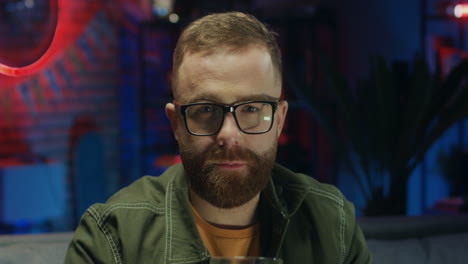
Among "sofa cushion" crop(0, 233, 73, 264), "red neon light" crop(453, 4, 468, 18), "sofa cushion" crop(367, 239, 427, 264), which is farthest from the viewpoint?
"red neon light" crop(453, 4, 468, 18)

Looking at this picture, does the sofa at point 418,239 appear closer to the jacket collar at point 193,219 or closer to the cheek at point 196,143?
the jacket collar at point 193,219

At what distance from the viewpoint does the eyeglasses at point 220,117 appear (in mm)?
1262

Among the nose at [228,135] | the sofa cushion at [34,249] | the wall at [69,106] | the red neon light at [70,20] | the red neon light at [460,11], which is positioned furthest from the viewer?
the red neon light at [460,11]

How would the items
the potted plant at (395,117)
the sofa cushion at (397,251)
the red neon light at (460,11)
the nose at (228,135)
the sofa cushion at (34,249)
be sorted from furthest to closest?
1. the red neon light at (460,11)
2. the potted plant at (395,117)
3. the sofa cushion at (397,251)
4. the sofa cushion at (34,249)
5. the nose at (228,135)

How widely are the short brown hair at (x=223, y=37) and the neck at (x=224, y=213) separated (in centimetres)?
34

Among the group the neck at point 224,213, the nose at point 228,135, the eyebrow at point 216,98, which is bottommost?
the neck at point 224,213

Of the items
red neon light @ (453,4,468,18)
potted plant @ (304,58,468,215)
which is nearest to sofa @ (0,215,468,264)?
potted plant @ (304,58,468,215)

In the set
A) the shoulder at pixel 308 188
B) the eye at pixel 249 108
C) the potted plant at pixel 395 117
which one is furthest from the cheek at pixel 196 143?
the potted plant at pixel 395 117

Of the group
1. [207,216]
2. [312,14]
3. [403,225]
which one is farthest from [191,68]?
[312,14]

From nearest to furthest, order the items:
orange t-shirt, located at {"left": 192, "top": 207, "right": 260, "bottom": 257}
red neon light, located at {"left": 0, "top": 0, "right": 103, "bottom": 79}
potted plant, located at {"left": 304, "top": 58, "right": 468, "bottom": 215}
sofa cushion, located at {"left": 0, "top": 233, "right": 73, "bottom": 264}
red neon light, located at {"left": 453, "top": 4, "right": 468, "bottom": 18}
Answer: orange t-shirt, located at {"left": 192, "top": 207, "right": 260, "bottom": 257}, sofa cushion, located at {"left": 0, "top": 233, "right": 73, "bottom": 264}, potted plant, located at {"left": 304, "top": 58, "right": 468, "bottom": 215}, red neon light, located at {"left": 0, "top": 0, "right": 103, "bottom": 79}, red neon light, located at {"left": 453, "top": 4, "right": 468, "bottom": 18}

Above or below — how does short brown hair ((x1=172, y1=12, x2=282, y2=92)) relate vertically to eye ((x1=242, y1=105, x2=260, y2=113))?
above

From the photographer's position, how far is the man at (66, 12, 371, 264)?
Result: 1.27 m

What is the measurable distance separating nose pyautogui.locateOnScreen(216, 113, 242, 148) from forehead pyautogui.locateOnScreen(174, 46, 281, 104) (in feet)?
0.19

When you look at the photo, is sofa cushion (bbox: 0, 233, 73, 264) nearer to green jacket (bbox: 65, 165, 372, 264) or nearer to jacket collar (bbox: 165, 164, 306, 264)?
green jacket (bbox: 65, 165, 372, 264)
